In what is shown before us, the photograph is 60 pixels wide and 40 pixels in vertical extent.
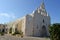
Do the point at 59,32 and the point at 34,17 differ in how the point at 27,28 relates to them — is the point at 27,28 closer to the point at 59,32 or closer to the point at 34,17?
the point at 34,17

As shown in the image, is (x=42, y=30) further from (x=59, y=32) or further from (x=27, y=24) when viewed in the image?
(x=59, y=32)

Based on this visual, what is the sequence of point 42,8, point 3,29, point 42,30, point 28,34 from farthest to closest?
point 3,29, point 42,8, point 42,30, point 28,34

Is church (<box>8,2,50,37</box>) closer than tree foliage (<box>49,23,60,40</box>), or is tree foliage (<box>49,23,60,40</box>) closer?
tree foliage (<box>49,23,60,40</box>)

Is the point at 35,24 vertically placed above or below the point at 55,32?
above

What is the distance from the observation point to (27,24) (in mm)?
42656

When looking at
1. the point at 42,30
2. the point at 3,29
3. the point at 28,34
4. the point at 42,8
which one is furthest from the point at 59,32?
the point at 3,29

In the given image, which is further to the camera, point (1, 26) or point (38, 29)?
point (1, 26)

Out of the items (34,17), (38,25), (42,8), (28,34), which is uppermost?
(42,8)

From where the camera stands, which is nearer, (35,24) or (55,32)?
(55,32)

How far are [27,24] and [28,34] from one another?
364 centimetres

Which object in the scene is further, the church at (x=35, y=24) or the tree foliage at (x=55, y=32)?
the church at (x=35, y=24)

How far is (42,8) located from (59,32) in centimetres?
3961

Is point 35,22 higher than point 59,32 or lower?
higher

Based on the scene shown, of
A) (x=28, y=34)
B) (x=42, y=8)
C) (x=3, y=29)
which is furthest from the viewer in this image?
(x=3, y=29)
